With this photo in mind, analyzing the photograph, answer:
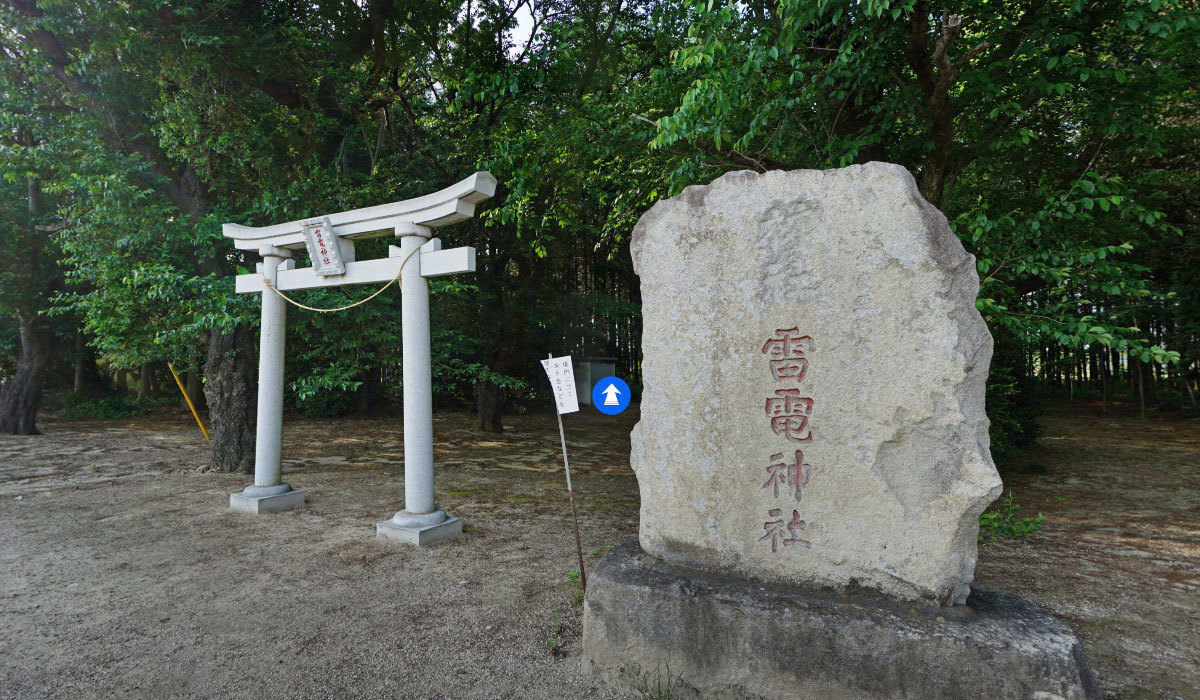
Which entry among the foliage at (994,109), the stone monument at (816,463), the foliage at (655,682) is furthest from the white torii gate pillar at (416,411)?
the foliage at (655,682)

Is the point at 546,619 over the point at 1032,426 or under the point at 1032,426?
under

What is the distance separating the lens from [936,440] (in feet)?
8.84

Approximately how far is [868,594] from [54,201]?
14.1 meters

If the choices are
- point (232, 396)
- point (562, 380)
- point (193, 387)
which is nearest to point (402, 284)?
point (562, 380)

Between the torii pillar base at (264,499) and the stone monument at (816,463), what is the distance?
15.5 ft

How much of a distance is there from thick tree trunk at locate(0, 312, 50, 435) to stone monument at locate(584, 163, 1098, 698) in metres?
13.8

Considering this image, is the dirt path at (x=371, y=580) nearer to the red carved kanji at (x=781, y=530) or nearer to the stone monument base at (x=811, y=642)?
the stone monument base at (x=811, y=642)

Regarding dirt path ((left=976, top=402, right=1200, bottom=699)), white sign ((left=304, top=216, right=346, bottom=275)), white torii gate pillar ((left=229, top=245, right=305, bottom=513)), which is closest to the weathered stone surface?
dirt path ((left=976, top=402, right=1200, bottom=699))

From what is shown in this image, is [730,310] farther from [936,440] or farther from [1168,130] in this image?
[1168,130]

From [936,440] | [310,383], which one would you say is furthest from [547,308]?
[936,440]

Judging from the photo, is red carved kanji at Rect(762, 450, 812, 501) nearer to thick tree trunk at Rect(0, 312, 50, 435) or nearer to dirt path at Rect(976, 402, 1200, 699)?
dirt path at Rect(976, 402, 1200, 699)

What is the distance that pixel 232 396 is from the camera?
8.17m

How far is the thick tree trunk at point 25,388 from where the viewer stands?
37.8 feet

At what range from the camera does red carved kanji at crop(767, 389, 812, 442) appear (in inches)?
115
